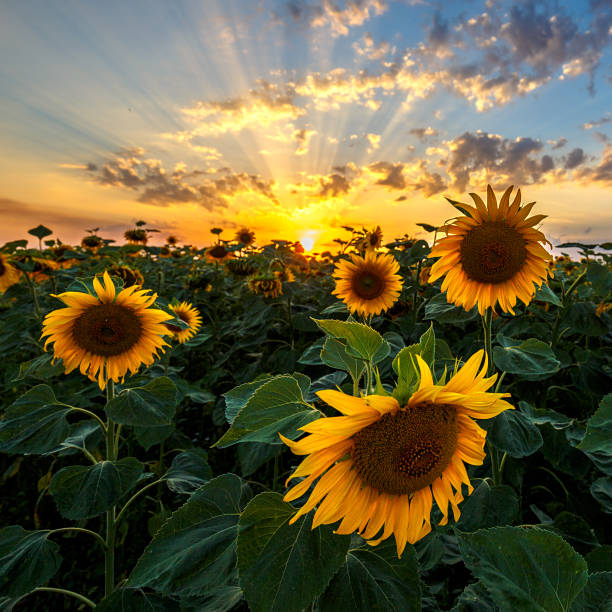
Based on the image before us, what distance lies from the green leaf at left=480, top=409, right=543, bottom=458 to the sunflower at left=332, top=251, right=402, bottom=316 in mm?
1988

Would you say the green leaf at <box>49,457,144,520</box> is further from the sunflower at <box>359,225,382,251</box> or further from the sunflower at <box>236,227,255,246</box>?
the sunflower at <box>236,227,255,246</box>

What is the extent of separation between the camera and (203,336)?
2.52 metres

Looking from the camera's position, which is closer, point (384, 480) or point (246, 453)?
point (384, 480)

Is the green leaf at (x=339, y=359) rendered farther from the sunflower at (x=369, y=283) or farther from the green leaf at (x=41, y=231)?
the green leaf at (x=41, y=231)

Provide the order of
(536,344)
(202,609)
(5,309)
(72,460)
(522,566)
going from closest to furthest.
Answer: (522,566) → (202,609) → (536,344) → (72,460) → (5,309)

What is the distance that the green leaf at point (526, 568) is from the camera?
0.63m

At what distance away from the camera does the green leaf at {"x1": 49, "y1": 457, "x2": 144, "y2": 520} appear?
4.44 ft

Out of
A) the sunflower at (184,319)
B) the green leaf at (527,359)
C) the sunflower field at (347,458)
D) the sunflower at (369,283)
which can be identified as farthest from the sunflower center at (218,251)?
the green leaf at (527,359)

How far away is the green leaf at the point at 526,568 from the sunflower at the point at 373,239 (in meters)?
3.96

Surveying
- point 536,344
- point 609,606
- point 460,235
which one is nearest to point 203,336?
point 460,235

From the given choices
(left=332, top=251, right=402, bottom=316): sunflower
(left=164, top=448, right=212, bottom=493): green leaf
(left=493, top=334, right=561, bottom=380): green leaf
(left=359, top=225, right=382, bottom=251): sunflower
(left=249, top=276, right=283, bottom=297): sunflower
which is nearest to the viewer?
(left=493, top=334, right=561, bottom=380): green leaf

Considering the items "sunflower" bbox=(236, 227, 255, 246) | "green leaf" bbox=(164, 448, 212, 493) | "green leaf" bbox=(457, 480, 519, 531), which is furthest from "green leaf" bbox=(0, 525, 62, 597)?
"sunflower" bbox=(236, 227, 255, 246)

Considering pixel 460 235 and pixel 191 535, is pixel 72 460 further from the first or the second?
pixel 460 235

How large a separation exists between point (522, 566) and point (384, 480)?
0.25 m
